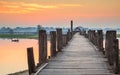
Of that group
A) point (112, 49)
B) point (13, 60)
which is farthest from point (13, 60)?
point (112, 49)

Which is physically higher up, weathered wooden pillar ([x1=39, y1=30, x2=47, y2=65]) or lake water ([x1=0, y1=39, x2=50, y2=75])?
weathered wooden pillar ([x1=39, y1=30, x2=47, y2=65])

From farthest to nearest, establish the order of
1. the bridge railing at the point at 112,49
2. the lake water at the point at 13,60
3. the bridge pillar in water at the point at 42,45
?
the lake water at the point at 13,60 → the bridge pillar in water at the point at 42,45 → the bridge railing at the point at 112,49

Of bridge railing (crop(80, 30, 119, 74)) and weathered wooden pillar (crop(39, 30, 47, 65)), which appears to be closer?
bridge railing (crop(80, 30, 119, 74))

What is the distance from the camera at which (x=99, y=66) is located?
11.5 m

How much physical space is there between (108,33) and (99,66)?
1286 millimetres

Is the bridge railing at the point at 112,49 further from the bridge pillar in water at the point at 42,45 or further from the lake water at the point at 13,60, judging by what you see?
the lake water at the point at 13,60

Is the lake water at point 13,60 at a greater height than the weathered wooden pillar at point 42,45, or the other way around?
the weathered wooden pillar at point 42,45

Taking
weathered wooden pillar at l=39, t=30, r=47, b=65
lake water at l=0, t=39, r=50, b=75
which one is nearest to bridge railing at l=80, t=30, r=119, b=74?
weathered wooden pillar at l=39, t=30, r=47, b=65

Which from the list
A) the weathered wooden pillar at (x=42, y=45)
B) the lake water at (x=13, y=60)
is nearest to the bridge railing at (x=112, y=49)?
the weathered wooden pillar at (x=42, y=45)

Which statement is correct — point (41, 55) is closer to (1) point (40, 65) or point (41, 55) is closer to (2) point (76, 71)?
(1) point (40, 65)

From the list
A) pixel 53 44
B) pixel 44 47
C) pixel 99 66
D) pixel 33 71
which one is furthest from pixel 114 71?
pixel 53 44

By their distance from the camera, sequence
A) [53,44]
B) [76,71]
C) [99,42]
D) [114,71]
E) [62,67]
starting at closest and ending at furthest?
[114,71] < [76,71] < [62,67] < [53,44] < [99,42]

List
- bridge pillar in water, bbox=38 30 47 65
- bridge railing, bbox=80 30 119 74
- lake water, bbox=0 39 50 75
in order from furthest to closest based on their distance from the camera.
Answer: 1. lake water, bbox=0 39 50 75
2. bridge pillar in water, bbox=38 30 47 65
3. bridge railing, bbox=80 30 119 74

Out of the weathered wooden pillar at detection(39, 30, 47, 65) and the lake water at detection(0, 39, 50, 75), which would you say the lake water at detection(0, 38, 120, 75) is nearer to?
the lake water at detection(0, 39, 50, 75)
